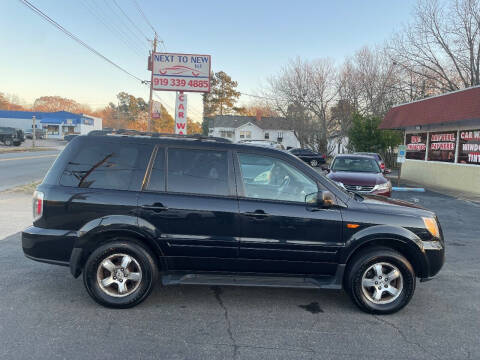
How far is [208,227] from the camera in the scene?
384cm

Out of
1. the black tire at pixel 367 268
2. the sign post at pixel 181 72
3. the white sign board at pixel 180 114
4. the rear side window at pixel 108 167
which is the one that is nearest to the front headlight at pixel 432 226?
the black tire at pixel 367 268

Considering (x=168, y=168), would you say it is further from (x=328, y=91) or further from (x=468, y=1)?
(x=328, y=91)

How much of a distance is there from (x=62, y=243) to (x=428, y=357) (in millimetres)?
3670

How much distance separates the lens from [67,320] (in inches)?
140

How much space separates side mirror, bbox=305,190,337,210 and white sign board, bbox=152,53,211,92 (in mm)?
10752

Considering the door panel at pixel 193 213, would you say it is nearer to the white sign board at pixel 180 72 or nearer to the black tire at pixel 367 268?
the black tire at pixel 367 268

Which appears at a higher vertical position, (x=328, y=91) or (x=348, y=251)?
(x=328, y=91)

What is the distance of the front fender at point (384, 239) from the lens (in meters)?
3.88

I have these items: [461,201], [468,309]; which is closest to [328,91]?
[461,201]

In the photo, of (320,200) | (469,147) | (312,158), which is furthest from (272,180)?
(312,158)

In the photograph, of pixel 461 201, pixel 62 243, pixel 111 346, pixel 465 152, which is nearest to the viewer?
pixel 111 346

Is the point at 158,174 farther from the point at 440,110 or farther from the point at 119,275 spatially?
the point at 440,110

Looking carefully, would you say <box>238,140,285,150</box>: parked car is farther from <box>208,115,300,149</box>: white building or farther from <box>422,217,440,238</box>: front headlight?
<box>208,115,300,149</box>: white building

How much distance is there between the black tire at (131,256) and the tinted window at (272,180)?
1.29 meters
